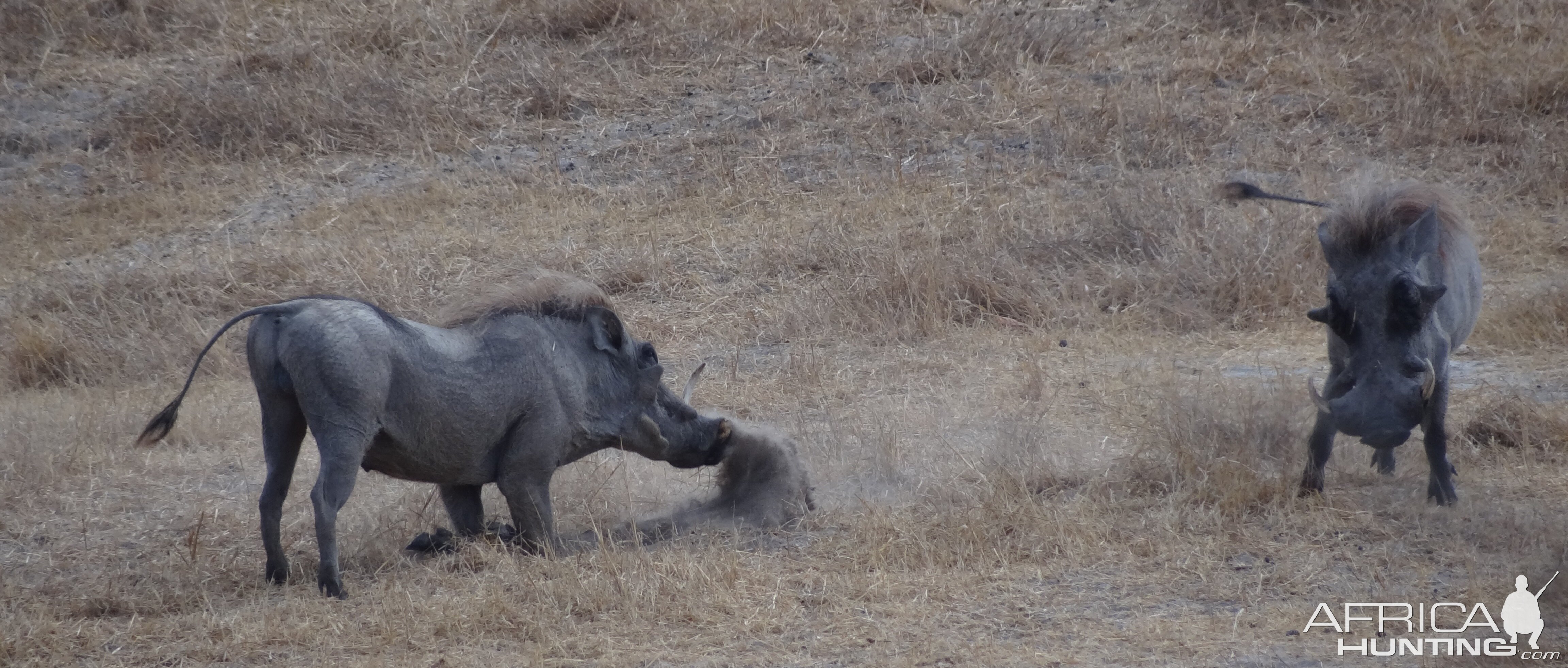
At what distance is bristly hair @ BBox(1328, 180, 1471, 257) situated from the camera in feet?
16.4

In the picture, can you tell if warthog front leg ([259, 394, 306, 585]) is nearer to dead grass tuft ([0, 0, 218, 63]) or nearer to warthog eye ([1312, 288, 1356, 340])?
warthog eye ([1312, 288, 1356, 340])

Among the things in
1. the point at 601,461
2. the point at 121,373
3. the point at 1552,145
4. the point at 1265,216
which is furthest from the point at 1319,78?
the point at 121,373

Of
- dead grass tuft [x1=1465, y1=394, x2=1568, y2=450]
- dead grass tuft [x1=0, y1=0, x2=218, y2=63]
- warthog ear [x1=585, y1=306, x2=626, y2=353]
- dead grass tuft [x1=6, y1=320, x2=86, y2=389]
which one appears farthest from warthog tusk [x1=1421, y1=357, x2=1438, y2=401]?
dead grass tuft [x1=0, y1=0, x2=218, y2=63]

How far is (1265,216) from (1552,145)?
272 centimetres

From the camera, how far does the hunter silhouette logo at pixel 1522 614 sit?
3873 mm

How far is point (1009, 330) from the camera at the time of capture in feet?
26.8

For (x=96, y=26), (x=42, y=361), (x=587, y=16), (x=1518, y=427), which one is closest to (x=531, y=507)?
(x=1518, y=427)

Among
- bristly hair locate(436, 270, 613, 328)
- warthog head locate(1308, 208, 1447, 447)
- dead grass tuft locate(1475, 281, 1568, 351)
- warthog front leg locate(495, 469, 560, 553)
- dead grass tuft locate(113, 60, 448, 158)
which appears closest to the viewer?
warthog head locate(1308, 208, 1447, 447)

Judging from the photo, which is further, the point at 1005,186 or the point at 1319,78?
the point at 1319,78

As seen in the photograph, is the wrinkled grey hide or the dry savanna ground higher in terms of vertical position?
the wrinkled grey hide

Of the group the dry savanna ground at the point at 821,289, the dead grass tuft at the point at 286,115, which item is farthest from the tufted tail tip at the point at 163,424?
the dead grass tuft at the point at 286,115

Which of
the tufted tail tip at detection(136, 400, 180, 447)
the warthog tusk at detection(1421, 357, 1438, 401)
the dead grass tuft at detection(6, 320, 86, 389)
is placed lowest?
the dead grass tuft at detection(6, 320, 86, 389)

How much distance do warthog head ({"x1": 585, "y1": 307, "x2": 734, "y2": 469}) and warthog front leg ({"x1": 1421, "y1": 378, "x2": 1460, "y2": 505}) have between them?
8.20 feet

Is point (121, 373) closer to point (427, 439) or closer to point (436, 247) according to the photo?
point (436, 247)
